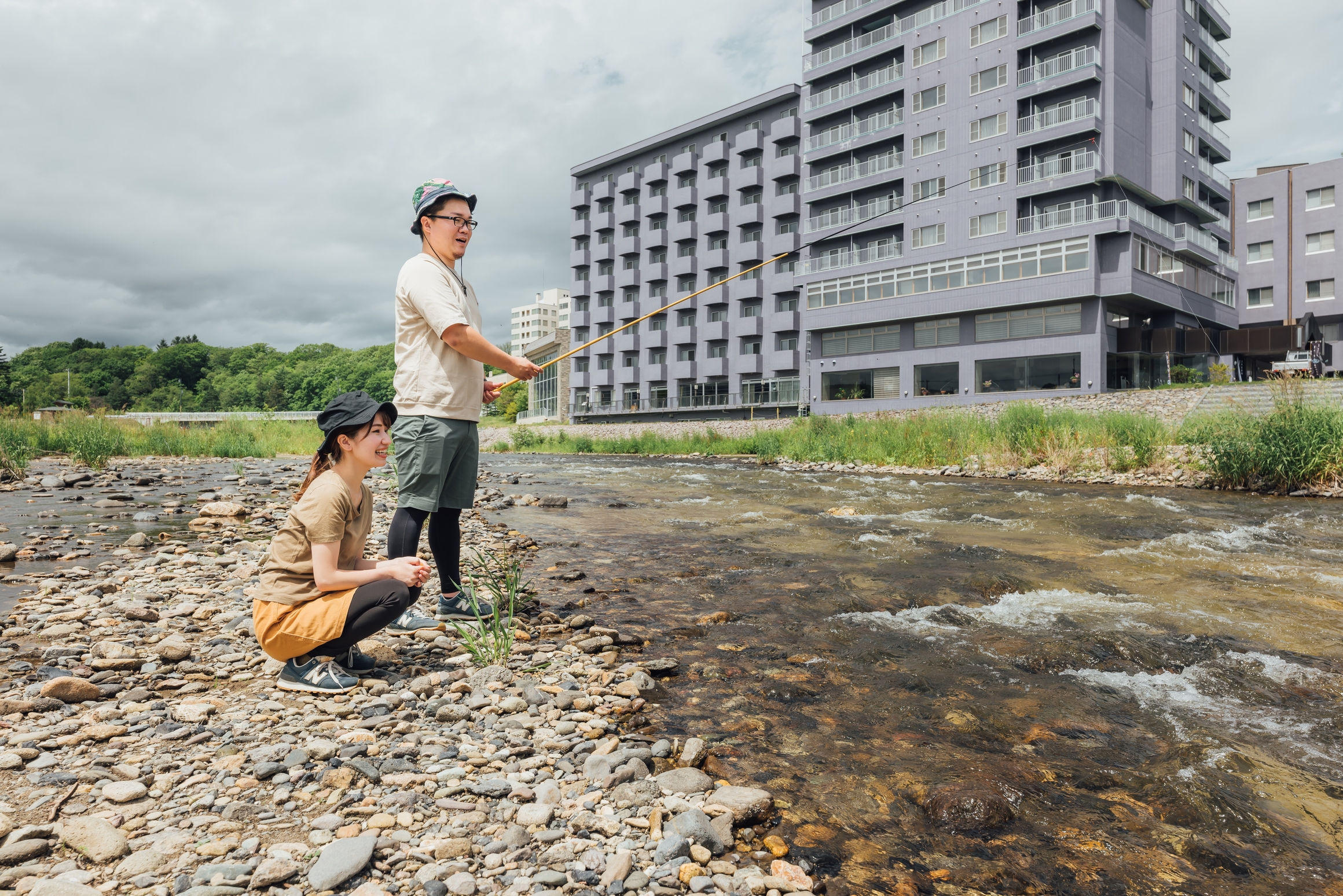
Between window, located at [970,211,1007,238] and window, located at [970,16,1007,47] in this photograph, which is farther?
window, located at [970,16,1007,47]

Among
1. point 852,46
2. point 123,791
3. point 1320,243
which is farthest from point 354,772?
point 1320,243

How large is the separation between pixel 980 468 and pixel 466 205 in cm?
1577

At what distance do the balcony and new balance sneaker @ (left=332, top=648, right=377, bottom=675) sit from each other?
47834mm

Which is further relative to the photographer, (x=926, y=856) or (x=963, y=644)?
(x=963, y=644)

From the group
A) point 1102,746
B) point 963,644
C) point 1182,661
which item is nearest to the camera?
point 1102,746

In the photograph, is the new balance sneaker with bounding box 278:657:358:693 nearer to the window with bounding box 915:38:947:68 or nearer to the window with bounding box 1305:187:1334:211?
the window with bounding box 915:38:947:68

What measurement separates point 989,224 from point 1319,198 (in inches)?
1012

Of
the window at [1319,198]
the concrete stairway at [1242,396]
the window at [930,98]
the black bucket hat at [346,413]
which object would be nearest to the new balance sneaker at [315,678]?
the black bucket hat at [346,413]

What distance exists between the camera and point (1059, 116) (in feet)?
114

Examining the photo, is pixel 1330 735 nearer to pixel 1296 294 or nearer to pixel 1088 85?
pixel 1088 85

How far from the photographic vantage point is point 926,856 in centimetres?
229

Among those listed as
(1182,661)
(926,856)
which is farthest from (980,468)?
(926,856)

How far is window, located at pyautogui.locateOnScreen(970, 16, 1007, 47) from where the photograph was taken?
36969 millimetres

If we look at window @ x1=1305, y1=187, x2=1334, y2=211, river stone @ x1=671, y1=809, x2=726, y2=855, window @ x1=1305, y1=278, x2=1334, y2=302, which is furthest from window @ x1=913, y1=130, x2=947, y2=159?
river stone @ x1=671, y1=809, x2=726, y2=855
